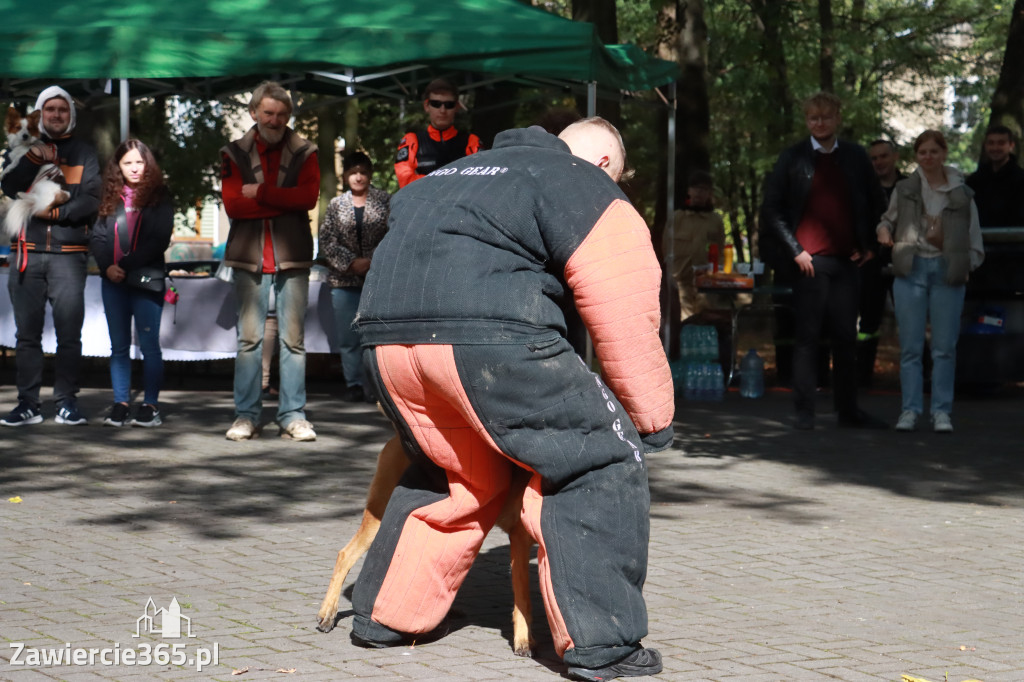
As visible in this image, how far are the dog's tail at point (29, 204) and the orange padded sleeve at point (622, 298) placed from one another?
20.0 ft

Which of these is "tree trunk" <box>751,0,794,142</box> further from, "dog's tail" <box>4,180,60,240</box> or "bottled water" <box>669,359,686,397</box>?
"dog's tail" <box>4,180,60,240</box>

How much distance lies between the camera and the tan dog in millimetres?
4488

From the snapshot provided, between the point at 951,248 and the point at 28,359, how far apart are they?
6.44 m

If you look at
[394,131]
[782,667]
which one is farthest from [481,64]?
[394,131]

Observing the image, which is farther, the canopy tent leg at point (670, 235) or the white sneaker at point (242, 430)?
the canopy tent leg at point (670, 235)

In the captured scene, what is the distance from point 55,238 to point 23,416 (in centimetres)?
129

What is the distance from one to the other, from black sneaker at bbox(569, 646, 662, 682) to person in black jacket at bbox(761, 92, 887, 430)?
19.2 ft

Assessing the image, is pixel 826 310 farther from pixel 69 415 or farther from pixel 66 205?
pixel 69 415

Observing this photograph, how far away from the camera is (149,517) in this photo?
21.7ft

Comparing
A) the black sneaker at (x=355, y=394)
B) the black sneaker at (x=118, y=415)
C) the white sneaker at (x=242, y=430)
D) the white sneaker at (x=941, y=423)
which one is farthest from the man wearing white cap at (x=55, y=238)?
the white sneaker at (x=941, y=423)

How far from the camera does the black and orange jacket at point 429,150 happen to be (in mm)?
8844

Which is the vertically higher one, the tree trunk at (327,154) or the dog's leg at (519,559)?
the tree trunk at (327,154)

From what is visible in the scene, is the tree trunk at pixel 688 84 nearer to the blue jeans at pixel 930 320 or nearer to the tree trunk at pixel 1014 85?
the tree trunk at pixel 1014 85

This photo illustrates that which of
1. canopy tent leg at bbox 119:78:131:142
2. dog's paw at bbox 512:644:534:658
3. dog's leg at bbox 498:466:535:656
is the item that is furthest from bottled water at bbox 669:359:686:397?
dog's paw at bbox 512:644:534:658
